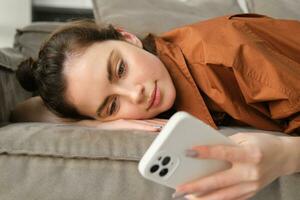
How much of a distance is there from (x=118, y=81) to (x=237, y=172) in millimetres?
441

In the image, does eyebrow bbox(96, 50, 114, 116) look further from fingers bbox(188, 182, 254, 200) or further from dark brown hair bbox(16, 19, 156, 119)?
fingers bbox(188, 182, 254, 200)

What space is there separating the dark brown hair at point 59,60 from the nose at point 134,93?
5.4 inches

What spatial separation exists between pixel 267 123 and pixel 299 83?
0.12 metres

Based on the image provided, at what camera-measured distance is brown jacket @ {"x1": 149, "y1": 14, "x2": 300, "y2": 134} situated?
83 centimetres

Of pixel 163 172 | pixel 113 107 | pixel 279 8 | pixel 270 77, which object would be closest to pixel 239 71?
pixel 270 77

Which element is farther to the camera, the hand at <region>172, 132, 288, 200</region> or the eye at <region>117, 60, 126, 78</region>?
the eye at <region>117, 60, 126, 78</region>

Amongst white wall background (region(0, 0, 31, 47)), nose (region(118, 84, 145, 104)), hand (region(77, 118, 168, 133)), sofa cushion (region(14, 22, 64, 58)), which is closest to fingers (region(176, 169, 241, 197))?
hand (region(77, 118, 168, 133))

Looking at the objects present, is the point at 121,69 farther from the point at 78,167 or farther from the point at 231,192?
the point at 231,192

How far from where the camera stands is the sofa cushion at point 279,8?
4.66ft

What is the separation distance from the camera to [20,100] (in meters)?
1.12

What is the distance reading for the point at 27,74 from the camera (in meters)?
1.08

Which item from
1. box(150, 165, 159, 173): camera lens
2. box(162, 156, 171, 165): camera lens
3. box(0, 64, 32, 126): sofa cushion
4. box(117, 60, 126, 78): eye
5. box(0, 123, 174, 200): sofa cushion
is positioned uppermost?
box(162, 156, 171, 165): camera lens

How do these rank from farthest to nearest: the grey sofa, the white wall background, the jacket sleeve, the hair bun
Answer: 1. the white wall background
2. the hair bun
3. the jacket sleeve
4. the grey sofa

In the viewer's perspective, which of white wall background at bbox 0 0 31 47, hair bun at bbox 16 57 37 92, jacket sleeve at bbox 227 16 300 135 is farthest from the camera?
white wall background at bbox 0 0 31 47
